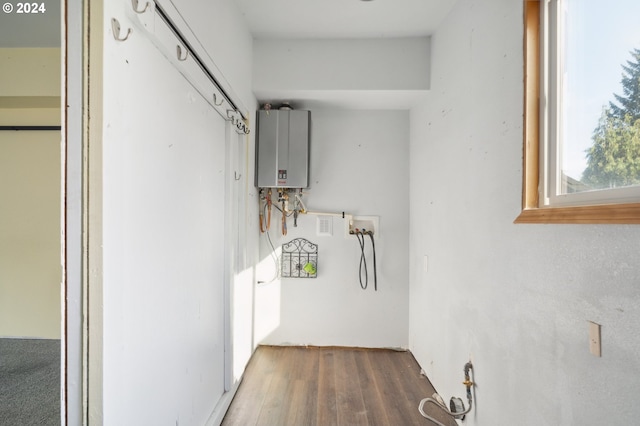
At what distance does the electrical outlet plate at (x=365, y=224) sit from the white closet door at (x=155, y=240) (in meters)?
1.38

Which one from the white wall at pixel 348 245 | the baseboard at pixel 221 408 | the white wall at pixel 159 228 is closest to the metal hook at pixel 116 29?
the white wall at pixel 159 228

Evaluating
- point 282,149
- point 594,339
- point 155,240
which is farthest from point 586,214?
point 282,149

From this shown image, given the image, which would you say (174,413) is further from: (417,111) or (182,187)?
(417,111)

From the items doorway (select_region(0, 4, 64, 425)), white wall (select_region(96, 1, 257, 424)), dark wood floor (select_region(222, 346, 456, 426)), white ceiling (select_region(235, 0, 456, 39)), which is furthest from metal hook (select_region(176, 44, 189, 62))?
dark wood floor (select_region(222, 346, 456, 426))

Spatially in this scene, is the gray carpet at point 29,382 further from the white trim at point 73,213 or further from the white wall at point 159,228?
the white trim at point 73,213

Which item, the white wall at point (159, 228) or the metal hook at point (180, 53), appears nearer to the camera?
the white wall at point (159, 228)

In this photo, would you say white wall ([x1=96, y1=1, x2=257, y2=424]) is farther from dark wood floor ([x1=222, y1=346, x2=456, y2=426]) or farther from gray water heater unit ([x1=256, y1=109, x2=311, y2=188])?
gray water heater unit ([x1=256, y1=109, x2=311, y2=188])

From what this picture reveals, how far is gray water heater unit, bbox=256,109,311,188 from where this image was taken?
2439mm

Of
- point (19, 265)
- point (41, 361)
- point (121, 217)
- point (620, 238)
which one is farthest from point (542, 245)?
point (19, 265)

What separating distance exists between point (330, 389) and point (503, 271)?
4.84ft

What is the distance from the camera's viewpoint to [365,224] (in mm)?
2635

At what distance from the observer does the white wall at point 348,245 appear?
261cm

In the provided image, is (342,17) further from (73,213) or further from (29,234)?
(29,234)

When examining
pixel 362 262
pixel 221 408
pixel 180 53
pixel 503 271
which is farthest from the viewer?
pixel 362 262
